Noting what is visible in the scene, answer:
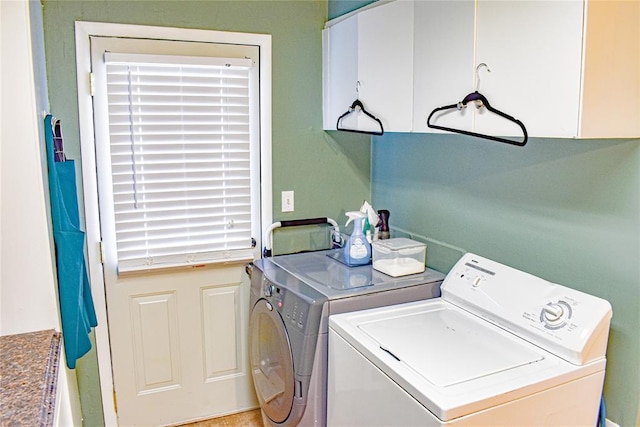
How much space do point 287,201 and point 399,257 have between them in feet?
2.39

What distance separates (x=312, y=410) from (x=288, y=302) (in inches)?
16.7

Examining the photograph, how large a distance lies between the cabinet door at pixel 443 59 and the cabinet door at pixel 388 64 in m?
0.05

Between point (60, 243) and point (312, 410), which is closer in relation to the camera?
point (60, 243)

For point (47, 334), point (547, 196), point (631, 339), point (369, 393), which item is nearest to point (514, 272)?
point (547, 196)

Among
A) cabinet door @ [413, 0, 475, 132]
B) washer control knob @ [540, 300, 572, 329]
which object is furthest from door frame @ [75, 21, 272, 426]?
washer control knob @ [540, 300, 572, 329]

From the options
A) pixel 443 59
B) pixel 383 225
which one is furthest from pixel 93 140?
pixel 443 59

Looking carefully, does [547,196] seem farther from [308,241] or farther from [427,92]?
[308,241]

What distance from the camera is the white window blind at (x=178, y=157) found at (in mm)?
2408

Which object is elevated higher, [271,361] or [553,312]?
[553,312]

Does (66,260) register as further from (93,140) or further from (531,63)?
(531,63)

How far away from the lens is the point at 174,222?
256 cm

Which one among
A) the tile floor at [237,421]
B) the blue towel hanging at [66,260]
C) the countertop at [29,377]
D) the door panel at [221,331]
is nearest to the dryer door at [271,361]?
the door panel at [221,331]

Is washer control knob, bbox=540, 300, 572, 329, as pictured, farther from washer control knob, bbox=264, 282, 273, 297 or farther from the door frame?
the door frame

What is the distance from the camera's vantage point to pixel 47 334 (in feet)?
4.95
